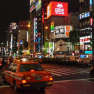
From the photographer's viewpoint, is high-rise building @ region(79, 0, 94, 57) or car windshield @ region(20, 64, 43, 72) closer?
car windshield @ region(20, 64, 43, 72)

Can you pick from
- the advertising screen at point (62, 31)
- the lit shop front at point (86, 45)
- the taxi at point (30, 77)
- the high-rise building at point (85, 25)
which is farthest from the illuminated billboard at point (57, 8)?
the taxi at point (30, 77)

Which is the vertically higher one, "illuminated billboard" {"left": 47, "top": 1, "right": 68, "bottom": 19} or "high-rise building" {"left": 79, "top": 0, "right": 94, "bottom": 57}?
"illuminated billboard" {"left": 47, "top": 1, "right": 68, "bottom": 19}

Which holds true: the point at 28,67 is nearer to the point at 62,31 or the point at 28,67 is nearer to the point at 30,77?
Answer: the point at 30,77

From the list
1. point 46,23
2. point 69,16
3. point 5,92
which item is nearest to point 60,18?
point 69,16

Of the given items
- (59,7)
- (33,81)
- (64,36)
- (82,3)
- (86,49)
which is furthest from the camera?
(59,7)

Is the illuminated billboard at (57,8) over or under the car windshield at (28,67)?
over

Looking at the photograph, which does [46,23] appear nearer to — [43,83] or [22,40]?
[22,40]

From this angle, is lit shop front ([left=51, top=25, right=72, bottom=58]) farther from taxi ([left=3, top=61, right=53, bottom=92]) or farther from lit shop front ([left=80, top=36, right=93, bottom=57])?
taxi ([left=3, top=61, right=53, bottom=92])

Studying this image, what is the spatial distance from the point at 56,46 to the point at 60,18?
1505 centimetres

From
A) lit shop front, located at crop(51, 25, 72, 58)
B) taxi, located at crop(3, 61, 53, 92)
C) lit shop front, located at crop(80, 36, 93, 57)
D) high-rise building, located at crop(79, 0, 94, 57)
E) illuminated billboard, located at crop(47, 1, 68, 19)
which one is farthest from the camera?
illuminated billboard, located at crop(47, 1, 68, 19)

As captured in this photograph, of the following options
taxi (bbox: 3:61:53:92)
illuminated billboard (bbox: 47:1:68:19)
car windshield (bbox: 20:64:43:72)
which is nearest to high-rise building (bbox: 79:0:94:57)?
illuminated billboard (bbox: 47:1:68:19)

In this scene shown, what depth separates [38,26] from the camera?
100062 mm

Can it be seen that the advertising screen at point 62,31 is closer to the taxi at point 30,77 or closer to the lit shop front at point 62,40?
the lit shop front at point 62,40

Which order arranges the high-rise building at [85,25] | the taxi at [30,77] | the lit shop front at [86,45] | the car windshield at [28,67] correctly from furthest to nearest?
the high-rise building at [85,25], the lit shop front at [86,45], the car windshield at [28,67], the taxi at [30,77]
